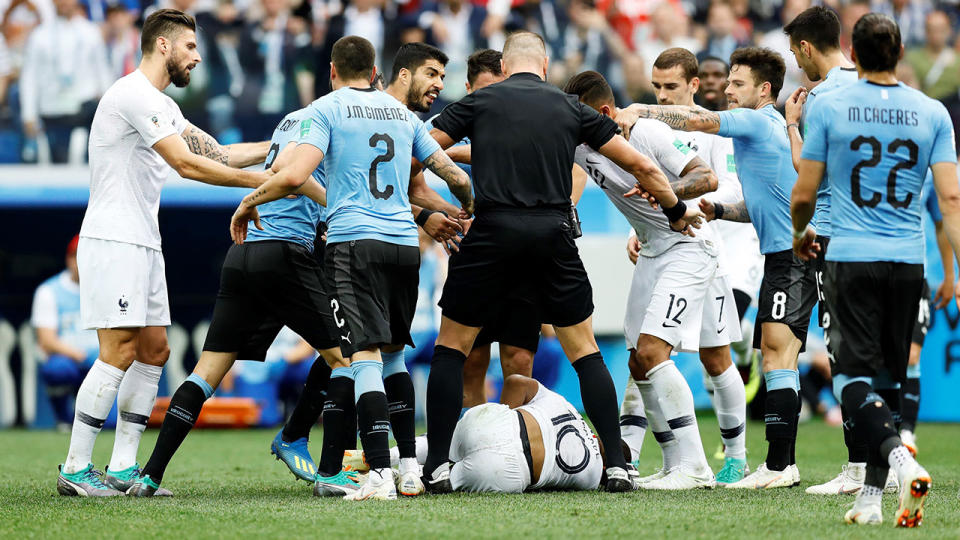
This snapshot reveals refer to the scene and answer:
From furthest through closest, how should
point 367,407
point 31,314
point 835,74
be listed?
point 31,314 → point 835,74 → point 367,407

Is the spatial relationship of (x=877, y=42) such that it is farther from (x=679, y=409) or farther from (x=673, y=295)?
(x=679, y=409)

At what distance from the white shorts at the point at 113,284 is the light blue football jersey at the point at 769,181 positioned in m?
3.57

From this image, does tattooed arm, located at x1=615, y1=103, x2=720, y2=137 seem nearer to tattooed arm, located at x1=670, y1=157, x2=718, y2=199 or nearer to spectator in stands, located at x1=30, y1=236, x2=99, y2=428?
tattooed arm, located at x1=670, y1=157, x2=718, y2=199

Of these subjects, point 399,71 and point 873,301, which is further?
point 399,71

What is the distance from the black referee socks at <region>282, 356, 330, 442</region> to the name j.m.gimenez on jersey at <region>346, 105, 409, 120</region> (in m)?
1.68

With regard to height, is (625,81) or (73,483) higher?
(625,81)

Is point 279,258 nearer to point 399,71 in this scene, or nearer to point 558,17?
point 399,71

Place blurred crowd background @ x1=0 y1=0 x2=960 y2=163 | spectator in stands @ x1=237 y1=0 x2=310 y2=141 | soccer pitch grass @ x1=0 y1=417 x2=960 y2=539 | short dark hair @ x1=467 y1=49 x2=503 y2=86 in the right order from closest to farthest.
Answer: soccer pitch grass @ x1=0 y1=417 x2=960 y2=539
short dark hair @ x1=467 y1=49 x2=503 y2=86
blurred crowd background @ x1=0 y1=0 x2=960 y2=163
spectator in stands @ x1=237 y1=0 x2=310 y2=141

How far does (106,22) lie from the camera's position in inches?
580

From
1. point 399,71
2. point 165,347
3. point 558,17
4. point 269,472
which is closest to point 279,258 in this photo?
point 165,347

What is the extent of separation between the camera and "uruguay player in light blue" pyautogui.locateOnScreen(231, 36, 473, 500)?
6.32 meters

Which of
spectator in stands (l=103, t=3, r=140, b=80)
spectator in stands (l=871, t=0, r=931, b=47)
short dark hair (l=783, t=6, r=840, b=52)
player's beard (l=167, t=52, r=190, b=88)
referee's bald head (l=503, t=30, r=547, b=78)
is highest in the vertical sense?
spectator in stands (l=871, t=0, r=931, b=47)

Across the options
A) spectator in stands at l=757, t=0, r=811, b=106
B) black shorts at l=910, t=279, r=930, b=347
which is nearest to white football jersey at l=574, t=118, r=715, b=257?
black shorts at l=910, t=279, r=930, b=347

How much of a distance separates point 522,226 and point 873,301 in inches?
74.5
